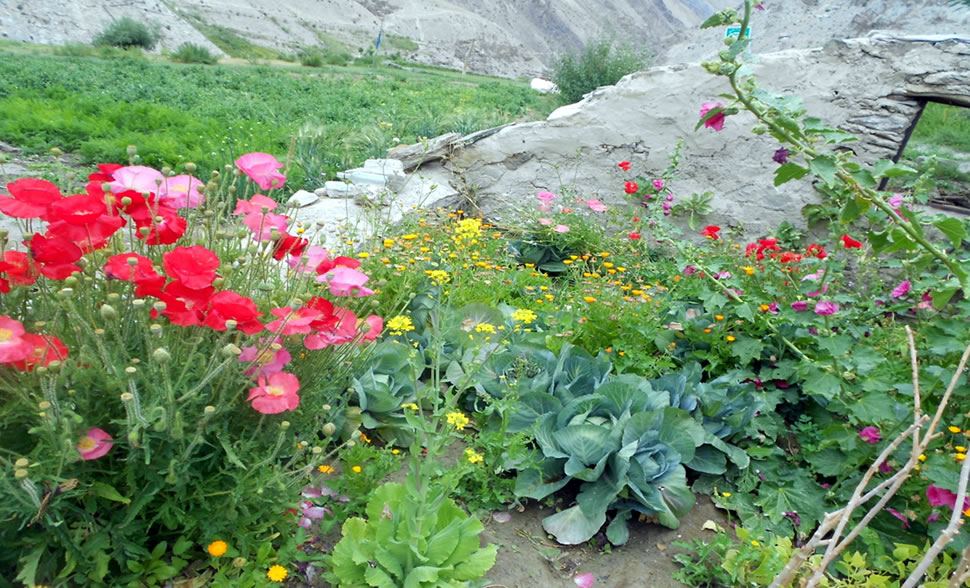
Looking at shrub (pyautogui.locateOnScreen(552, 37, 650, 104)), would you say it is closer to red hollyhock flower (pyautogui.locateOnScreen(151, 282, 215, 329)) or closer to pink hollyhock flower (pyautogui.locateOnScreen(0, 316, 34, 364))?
red hollyhock flower (pyautogui.locateOnScreen(151, 282, 215, 329))

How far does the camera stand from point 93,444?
1.27m

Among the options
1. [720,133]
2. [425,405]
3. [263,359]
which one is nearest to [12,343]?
[263,359]

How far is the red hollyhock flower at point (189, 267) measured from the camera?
127cm

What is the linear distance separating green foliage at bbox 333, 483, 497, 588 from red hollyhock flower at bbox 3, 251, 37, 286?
3.11 feet

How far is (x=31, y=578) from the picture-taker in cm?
128

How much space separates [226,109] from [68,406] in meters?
8.83

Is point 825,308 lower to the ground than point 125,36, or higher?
higher

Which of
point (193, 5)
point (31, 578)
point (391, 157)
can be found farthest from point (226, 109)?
point (193, 5)

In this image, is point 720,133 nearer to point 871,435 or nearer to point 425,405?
point 871,435

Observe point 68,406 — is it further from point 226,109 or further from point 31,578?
point 226,109

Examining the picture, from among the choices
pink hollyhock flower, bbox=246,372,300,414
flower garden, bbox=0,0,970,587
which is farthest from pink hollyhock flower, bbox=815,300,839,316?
pink hollyhock flower, bbox=246,372,300,414

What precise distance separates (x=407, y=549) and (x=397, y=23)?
7111 cm

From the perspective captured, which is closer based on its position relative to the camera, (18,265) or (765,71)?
(18,265)

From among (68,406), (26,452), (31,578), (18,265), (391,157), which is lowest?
(391,157)
